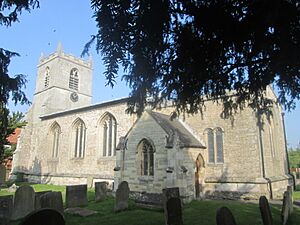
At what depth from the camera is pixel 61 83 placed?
3531cm

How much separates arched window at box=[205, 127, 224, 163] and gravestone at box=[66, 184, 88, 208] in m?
9.13

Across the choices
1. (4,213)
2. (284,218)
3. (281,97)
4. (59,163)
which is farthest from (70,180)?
(281,97)

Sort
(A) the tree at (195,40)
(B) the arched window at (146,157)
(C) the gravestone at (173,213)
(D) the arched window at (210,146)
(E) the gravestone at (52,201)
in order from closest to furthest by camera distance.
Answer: (A) the tree at (195,40) < (C) the gravestone at (173,213) < (E) the gravestone at (52,201) < (B) the arched window at (146,157) < (D) the arched window at (210,146)

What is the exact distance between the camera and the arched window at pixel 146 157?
49.1 ft

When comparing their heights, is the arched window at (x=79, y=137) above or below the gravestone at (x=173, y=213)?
above

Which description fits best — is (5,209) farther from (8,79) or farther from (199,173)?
(199,173)

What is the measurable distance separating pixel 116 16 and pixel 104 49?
1.95ft

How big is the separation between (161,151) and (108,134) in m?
10.0

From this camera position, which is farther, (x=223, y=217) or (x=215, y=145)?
(x=215, y=145)

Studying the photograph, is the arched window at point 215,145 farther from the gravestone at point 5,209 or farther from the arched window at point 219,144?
the gravestone at point 5,209

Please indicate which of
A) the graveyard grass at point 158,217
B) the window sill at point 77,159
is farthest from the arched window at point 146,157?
the window sill at point 77,159

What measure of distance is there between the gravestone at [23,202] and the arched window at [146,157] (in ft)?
21.7

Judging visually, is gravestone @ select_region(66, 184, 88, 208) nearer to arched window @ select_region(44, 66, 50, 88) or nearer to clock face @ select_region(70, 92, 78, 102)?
clock face @ select_region(70, 92, 78, 102)

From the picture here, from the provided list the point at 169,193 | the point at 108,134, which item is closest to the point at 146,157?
the point at 169,193
